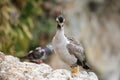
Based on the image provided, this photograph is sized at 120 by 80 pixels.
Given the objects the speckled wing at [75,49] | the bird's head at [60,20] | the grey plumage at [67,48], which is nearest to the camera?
the bird's head at [60,20]

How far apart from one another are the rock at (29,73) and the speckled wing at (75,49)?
0.21 meters

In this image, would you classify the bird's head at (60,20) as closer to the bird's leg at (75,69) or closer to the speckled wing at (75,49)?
the speckled wing at (75,49)

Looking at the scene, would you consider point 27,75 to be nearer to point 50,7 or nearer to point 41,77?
point 41,77

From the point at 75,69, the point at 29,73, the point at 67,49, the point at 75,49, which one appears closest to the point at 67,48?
the point at 67,49

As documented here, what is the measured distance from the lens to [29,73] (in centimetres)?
551

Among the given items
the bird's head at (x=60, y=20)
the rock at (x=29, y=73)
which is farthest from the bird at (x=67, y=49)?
the rock at (x=29, y=73)

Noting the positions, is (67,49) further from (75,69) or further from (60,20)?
(60,20)

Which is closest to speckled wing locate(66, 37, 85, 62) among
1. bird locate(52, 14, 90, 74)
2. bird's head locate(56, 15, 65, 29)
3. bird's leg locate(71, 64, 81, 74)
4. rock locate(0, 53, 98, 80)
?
bird locate(52, 14, 90, 74)

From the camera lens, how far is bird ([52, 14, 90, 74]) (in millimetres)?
5505

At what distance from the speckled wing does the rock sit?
0.70 feet

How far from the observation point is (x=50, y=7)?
14203 millimetres

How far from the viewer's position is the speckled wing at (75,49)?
5736 mm

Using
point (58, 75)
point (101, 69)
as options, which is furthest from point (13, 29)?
point (58, 75)

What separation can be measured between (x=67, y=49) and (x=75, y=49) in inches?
6.6
